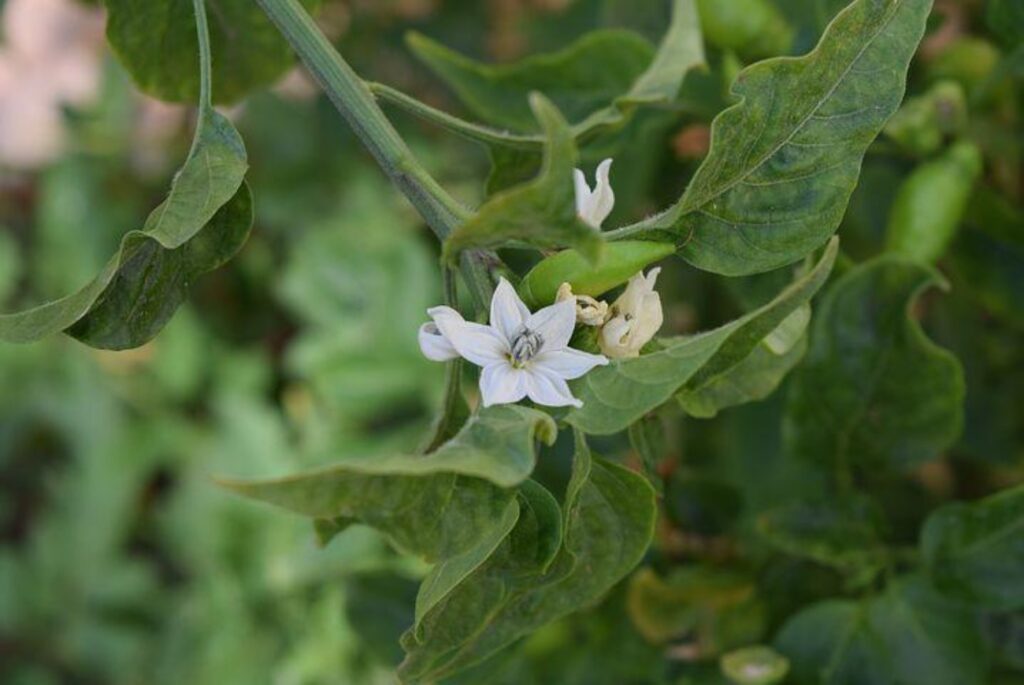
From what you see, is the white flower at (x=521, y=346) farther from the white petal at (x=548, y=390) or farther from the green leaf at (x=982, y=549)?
the green leaf at (x=982, y=549)

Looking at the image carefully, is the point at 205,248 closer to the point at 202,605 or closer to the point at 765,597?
the point at 765,597

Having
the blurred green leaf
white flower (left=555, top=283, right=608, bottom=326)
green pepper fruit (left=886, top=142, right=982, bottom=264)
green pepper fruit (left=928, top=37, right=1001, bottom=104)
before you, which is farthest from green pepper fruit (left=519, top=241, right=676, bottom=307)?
green pepper fruit (left=928, top=37, right=1001, bottom=104)

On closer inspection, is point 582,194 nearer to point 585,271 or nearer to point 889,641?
point 585,271

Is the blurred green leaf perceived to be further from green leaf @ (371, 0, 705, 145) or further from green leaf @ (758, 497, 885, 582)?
green leaf @ (758, 497, 885, 582)

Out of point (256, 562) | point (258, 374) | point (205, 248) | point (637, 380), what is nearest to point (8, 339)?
point (205, 248)

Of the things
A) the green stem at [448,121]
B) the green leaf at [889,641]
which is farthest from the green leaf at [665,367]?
the green leaf at [889,641]
